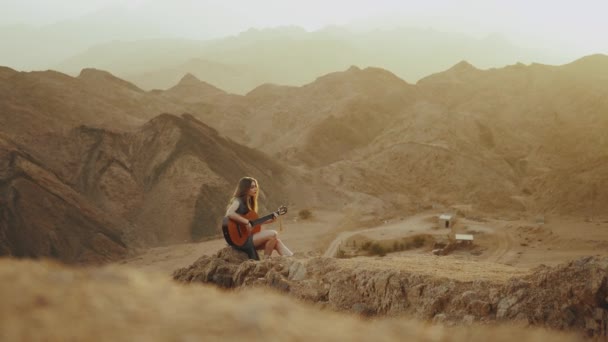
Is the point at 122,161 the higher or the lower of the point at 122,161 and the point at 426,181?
the higher

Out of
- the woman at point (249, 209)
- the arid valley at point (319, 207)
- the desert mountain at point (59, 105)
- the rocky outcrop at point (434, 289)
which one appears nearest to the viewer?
the arid valley at point (319, 207)

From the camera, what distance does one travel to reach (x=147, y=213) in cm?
2539

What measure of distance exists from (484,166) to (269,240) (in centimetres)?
3000

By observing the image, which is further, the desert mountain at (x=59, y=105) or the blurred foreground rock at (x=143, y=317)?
the desert mountain at (x=59, y=105)

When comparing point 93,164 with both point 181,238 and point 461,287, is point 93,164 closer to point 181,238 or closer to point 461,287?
point 181,238

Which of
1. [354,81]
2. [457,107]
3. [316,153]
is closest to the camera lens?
[316,153]

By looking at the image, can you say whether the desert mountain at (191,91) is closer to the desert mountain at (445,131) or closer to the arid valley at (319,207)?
the arid valley at (319,207)

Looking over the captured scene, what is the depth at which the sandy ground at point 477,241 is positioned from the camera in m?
18.1

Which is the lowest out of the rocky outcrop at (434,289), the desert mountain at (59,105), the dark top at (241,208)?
the rocky outcrop at (434,289)

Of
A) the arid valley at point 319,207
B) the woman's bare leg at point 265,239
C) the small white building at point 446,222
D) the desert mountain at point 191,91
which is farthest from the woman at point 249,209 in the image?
the desert mountain at point 191,91

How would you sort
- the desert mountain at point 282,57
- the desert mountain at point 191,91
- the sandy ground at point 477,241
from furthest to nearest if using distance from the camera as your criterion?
the desert mountain at point 282,57, the desert mountain at point 191,91, the sandy ground at point 477,241

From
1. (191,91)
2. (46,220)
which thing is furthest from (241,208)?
(191,91)

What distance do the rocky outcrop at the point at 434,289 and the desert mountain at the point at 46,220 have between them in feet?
47.9

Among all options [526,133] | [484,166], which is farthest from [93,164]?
[526,133]
